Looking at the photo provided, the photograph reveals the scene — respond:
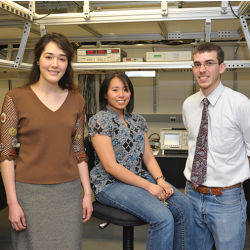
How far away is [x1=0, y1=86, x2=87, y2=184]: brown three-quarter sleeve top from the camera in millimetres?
1256

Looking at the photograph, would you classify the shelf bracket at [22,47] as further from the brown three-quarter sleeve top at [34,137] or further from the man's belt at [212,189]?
the man's belt at [212,189]

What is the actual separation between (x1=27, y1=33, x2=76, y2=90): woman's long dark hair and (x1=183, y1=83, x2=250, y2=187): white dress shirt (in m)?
0.73

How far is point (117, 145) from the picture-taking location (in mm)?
1604

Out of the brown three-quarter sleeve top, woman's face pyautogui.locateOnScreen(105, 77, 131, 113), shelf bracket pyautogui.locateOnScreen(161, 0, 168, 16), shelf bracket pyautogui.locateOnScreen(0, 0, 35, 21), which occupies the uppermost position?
shelf bracket pyautogui.locateOnScreen(161, 0, 168, 16)

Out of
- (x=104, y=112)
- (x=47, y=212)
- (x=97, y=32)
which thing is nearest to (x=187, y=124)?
(x=104, y=112)

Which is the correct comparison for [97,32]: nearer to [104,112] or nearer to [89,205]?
[104,112]

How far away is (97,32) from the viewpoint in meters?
3.06

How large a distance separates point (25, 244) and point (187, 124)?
1034mm

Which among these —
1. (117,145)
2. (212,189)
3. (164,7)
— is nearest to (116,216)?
(117,145)

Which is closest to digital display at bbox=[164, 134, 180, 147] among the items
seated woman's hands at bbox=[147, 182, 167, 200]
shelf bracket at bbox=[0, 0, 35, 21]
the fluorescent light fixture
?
the fluorescent light fixture

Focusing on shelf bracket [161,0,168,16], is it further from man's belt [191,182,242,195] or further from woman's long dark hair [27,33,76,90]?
man's belt [191,182,242,195]

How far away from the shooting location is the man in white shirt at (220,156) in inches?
60.2

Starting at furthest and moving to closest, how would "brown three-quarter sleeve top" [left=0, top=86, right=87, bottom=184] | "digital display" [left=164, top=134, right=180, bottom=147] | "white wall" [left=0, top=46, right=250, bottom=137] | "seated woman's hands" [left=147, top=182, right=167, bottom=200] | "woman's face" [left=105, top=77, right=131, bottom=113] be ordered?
"white wall" [left=0, top=46, right=250, bottom=137] < "digital display" [left=164, top=134, right=180, bottom=147] < "woman's face" [left=105, top=77, right=131, bottom=113] < "seated woman's hands" [left=147, top=182, right=167, bottom=200] < "brown three-quarter sleeve top" [left=0, top=86, right=87, bottom=184]

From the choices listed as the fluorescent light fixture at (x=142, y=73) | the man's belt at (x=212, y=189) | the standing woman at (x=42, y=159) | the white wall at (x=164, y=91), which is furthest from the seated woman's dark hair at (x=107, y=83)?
the white wall at (x=164, y=91)
